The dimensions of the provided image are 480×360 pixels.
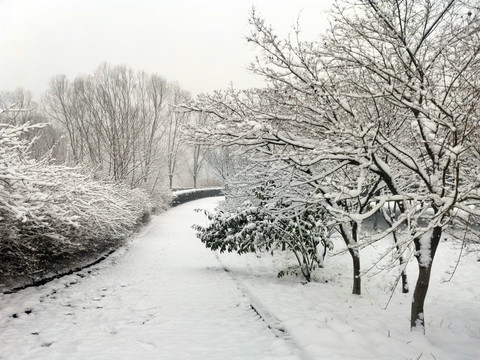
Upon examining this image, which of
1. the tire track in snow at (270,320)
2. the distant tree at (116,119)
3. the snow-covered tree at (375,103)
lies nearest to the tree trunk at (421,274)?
the snow-covered tree at (375,103)

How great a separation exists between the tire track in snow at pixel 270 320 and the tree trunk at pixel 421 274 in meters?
1.87

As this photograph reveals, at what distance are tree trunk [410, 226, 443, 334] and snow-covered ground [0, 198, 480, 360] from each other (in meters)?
0.24

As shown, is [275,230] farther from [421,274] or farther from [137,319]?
[421,274]

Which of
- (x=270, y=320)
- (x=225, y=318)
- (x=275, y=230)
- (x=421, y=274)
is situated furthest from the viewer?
(x=275, y=230)

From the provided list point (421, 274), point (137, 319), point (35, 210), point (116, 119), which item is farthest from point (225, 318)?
point (116, 119)

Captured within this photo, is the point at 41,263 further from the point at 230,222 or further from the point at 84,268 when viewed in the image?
the point at 230,222

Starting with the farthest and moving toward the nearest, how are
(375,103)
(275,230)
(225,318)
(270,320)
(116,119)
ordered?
(116,119)
(275,230)
(225,318)
(270,320)
(375,103)

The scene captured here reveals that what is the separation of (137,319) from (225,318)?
4.79ft

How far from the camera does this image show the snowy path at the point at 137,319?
464 centimetres

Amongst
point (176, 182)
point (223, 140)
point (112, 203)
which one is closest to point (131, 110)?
point (112, 203)

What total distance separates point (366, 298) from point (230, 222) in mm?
3626

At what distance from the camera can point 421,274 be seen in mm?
4949

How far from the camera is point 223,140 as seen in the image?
5.44m

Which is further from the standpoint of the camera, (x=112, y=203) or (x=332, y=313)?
(x=112, y=203)
